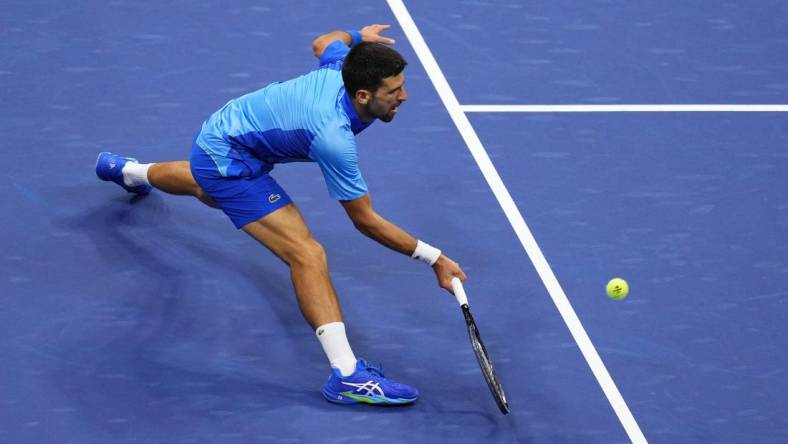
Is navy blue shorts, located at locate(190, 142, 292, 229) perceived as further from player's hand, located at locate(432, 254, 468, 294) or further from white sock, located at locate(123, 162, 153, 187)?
player's hand, located at locate(432, 254, 468, 294)

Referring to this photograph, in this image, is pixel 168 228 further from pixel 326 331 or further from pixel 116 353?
pixel 326 331

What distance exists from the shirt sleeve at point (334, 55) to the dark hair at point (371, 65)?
47 cm

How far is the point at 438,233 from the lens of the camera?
7.95 metres

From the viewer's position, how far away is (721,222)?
816 cm

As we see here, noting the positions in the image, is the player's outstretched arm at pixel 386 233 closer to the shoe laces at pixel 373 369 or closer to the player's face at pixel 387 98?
the player's face at pixel 387 98

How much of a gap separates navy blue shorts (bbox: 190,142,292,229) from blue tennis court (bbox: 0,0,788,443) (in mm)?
633

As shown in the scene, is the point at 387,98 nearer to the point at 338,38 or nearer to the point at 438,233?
the point at 338,38

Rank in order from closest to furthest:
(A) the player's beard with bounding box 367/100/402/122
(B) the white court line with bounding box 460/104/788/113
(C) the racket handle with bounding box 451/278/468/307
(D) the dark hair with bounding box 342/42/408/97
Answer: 1. (D) the dark hair with bounding box 342/42/408/97
2. (A) the player's beard with bounding box 367/100/402/122
3. (C) the racket handle with bounding box 451/278/468/307
4. (B) the white court line with bounding box 460/104/788/113

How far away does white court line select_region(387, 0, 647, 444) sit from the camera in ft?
22.9

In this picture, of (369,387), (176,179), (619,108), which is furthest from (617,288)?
(176,179)

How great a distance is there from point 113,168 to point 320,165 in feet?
5.50

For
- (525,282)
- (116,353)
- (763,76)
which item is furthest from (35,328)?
(763,76)

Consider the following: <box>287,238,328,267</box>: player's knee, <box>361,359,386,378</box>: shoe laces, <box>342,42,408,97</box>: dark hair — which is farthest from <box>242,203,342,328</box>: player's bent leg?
<box>342,42,408,97</box>: dark hair

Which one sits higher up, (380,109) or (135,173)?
(380,109)
